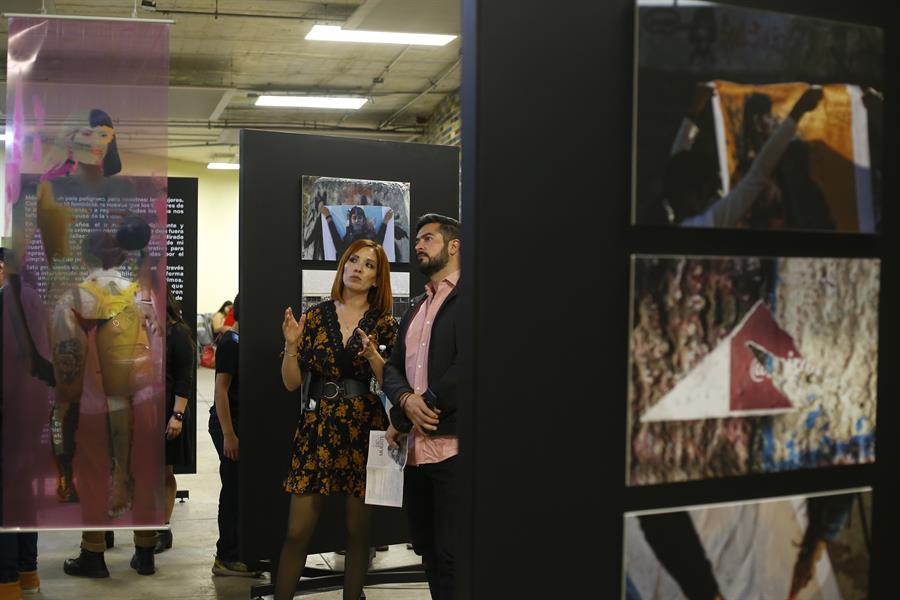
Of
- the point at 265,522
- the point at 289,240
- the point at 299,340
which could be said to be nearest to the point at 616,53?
the point at 299,340

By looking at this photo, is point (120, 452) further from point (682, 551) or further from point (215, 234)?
point (215, 234)

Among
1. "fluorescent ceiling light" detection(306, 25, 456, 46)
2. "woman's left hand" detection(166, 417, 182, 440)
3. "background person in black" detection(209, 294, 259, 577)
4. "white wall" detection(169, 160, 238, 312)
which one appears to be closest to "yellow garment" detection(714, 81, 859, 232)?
"background person in black" detection(209, 294, 259, 577)

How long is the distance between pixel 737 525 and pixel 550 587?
0.46 m

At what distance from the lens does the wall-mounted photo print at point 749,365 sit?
6.94ft

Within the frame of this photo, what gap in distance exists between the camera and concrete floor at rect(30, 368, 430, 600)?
16.9ft

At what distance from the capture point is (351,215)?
16.3 ft

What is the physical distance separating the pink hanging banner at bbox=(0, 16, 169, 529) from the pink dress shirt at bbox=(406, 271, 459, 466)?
3.23 ft

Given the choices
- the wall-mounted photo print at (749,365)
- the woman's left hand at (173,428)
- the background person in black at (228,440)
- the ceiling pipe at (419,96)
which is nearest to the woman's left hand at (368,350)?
the background person in black at (228,440)

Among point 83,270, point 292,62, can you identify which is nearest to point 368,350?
point 83,270

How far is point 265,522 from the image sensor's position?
15.6 feet

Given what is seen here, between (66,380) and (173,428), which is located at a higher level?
(66,380)

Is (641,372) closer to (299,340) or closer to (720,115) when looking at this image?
(720,115)

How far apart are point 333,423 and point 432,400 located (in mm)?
805

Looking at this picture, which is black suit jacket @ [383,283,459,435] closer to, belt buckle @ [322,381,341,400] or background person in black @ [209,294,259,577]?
belt buckle @ [322,381,341,400]
